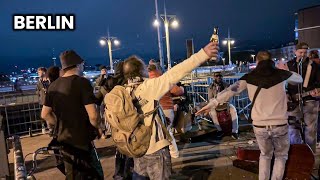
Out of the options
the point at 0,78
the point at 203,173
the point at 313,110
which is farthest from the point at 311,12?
the point at 0,78

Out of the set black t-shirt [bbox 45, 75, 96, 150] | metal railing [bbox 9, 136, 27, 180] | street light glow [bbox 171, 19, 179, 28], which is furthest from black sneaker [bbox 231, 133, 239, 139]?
street light glow [bbox 171, 19, 179, 28]

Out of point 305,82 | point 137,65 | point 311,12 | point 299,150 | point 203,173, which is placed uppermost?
point 311,12

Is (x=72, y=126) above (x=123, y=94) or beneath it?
beneath

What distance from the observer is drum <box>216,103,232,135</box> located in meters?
7.62

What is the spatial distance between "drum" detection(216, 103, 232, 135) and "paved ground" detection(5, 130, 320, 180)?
0.79ft

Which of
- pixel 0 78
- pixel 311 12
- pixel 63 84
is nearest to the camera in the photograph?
pixel 63 84

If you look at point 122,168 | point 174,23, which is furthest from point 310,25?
point 122,168

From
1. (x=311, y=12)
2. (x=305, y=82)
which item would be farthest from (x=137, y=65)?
(x=311, y=12)

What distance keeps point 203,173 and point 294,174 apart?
1.51 m

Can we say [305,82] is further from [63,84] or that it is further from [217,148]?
[63,84]

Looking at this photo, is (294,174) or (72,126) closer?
(72,126)

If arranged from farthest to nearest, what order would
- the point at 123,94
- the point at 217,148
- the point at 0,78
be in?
the point at 0,78 → the point at 217,148 → the point at 123,94

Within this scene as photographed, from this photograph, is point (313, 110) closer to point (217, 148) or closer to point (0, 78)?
point (217, 148)

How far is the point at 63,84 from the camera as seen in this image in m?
3.66
